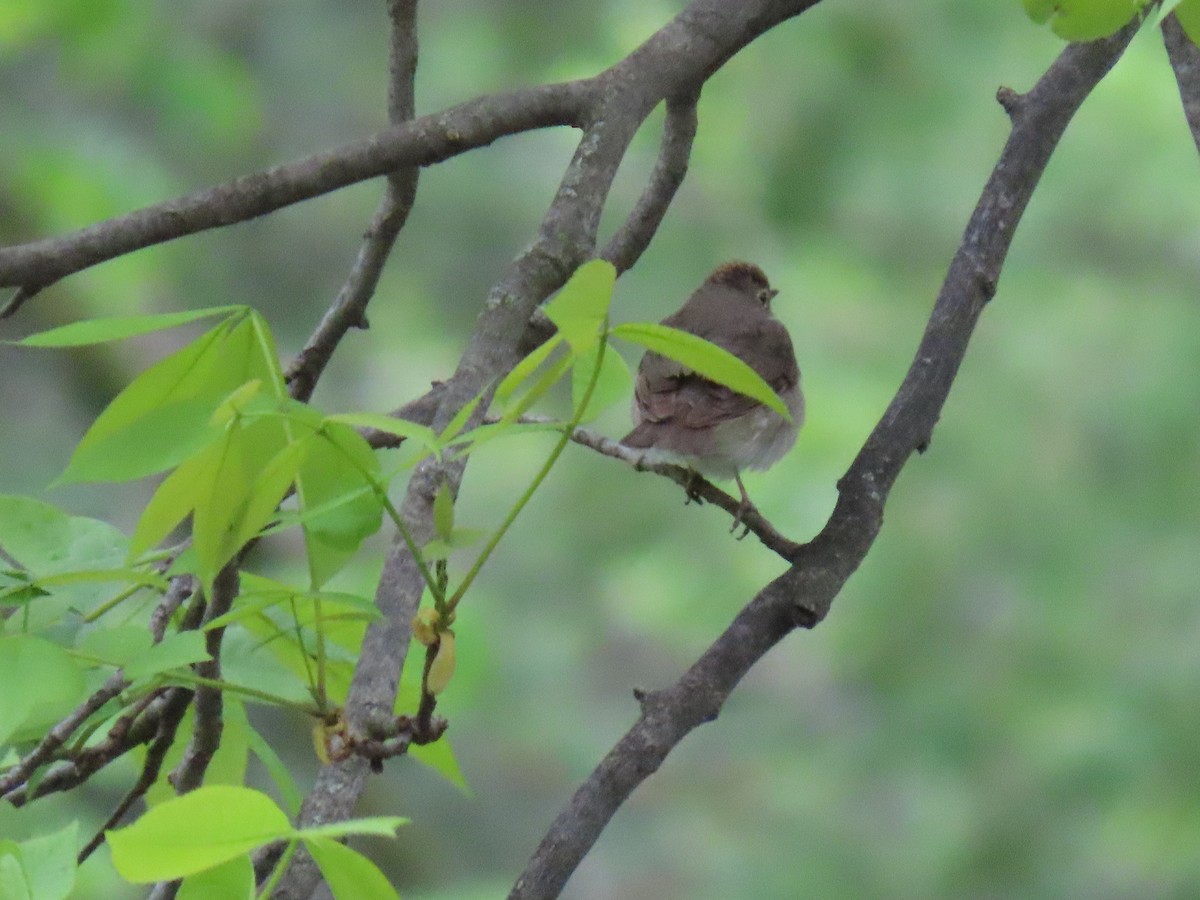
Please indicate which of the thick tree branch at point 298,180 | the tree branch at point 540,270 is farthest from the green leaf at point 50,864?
the thick tree branch at point 298,180

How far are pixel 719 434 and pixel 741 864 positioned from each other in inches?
145

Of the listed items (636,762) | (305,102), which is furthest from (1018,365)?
(636,762)

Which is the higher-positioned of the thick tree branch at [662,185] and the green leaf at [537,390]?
the thick tree branch at [662,185]

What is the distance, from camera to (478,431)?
0.89 meters

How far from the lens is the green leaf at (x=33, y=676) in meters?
0.95

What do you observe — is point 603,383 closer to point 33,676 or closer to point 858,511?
point 33,676

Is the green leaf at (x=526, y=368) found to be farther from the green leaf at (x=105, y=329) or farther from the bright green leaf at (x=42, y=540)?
the bright green leaf at (x=42, y=540)

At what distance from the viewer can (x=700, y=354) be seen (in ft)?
3.00

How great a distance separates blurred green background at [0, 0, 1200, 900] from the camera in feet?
19.1

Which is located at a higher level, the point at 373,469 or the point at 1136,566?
the point at 1136,566

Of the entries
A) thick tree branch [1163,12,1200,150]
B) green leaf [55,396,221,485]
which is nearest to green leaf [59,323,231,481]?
green leaf [55,396,221,485]

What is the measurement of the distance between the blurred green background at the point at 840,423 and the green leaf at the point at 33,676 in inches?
177

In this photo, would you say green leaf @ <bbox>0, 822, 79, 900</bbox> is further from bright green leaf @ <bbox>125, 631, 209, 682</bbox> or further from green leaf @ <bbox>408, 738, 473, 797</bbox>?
green leaf @ <bbox>408, 738, 473, 797</bbox>

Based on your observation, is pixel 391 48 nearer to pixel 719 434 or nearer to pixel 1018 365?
pixel 719 434
